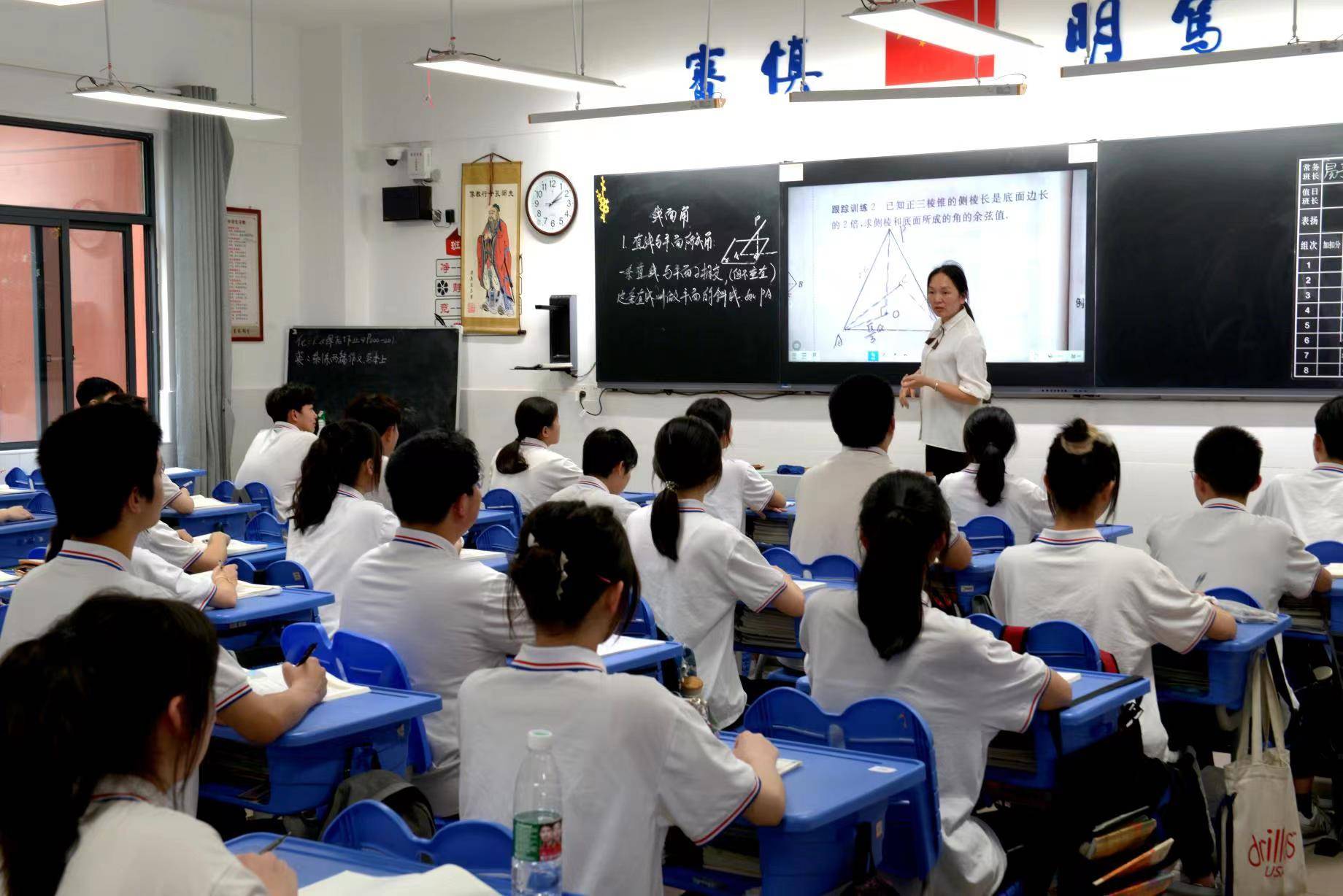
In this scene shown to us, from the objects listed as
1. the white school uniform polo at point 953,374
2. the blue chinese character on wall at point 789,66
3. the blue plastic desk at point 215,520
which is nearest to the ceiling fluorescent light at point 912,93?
the white school uniform polo at point 953,374

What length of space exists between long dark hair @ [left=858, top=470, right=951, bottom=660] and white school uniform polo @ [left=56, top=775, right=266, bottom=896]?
4.77 feet

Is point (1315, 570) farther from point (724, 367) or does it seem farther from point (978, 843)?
point (724, 367)

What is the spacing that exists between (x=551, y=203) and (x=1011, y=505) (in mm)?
4725

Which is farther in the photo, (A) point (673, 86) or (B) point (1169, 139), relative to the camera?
(A) point (673, 86)

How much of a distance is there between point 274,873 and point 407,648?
1454 mm

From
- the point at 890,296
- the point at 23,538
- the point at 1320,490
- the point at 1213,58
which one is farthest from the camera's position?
the point at 890,296

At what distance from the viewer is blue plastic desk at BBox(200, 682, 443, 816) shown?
253cm

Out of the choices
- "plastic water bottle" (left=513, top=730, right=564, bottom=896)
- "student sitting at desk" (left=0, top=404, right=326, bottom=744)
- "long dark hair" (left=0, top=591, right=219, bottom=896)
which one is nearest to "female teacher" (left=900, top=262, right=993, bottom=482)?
"student sitting at desk" (left=0, top=404, right=326, bottom=744)

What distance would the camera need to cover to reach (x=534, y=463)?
597 centimetres

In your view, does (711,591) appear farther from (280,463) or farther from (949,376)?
(280,463)

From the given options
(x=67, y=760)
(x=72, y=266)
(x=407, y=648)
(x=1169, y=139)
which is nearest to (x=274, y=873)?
(x=67, y=760)

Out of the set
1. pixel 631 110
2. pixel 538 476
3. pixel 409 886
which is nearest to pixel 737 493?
pixel 538 476

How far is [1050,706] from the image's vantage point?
8.55 feet

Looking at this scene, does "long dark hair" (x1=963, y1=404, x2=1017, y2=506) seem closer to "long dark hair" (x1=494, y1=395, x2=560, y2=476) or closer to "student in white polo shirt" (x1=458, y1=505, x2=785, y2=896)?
"long dark hair" (x1=494, y1=395, x2=560, y2=476)
